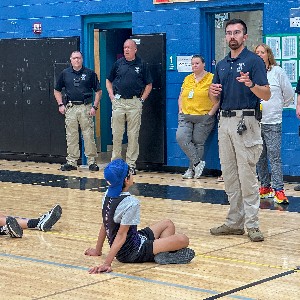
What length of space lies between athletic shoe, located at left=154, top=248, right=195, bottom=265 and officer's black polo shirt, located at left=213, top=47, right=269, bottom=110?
1702mm

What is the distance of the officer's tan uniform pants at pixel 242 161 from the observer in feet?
27.1

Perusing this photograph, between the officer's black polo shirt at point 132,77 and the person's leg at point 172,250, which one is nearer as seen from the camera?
the person's leg at point 172,250

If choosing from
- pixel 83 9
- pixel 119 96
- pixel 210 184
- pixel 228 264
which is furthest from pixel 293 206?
pixel 83 9

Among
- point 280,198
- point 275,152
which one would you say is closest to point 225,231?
point 280,198

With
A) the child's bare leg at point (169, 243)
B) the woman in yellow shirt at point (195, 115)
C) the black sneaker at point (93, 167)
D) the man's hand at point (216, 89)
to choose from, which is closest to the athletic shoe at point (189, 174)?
the woman in yellow shirt at point (195, 115)

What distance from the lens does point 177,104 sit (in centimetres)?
1405

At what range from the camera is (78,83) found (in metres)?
14.5

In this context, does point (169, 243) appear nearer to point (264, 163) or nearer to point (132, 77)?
point (264, 163)

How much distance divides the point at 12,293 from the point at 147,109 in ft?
27.1

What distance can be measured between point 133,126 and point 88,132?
3.58 ft

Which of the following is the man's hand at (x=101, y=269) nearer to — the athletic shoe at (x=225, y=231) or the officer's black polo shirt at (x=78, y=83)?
the athletic shoe at (x=225, y=231)

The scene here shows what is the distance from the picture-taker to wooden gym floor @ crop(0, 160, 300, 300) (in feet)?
20.9

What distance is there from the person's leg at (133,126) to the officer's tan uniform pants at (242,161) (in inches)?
218

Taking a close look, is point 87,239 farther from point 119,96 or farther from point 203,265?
point 119,96
